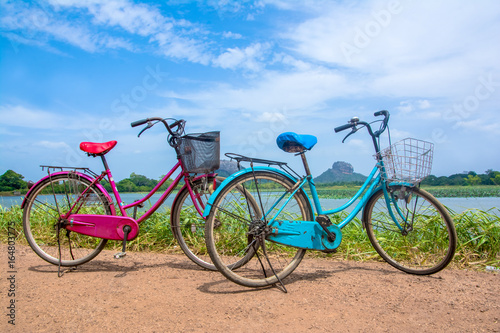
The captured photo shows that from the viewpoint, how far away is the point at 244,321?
2.46 m

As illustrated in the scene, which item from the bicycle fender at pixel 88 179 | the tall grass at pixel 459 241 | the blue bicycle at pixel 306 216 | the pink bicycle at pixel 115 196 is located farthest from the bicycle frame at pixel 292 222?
the bicycle fender at pixel 88 179

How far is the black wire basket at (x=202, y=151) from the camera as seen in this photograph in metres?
3.53

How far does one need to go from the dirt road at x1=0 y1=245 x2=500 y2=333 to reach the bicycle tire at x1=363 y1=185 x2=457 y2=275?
0.17 metres

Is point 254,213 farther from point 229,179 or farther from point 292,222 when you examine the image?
point 229,179

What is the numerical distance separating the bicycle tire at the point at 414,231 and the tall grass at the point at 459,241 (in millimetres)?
241

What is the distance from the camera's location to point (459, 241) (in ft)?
14.2

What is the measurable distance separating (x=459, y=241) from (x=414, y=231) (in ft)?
2.29

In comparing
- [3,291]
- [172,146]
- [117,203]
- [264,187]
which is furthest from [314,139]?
[3,291]

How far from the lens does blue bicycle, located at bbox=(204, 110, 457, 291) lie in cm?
313

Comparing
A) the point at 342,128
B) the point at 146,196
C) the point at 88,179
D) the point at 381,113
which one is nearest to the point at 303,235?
the point at 342,128

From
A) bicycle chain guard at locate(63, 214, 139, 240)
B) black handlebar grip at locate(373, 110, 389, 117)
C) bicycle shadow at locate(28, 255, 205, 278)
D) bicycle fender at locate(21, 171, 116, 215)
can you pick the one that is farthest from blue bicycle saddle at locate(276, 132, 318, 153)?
bicycle fender at locate(21, 171, 116, 215)

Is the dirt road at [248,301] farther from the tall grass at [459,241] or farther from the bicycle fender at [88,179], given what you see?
the bicycle fender at [88,179]

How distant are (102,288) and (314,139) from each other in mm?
2218

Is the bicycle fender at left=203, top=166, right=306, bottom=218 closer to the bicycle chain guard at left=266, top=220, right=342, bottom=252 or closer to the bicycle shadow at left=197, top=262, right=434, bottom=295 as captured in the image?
the bicycle chain guard at left=266, top=220, right=342, bottom=252
